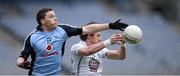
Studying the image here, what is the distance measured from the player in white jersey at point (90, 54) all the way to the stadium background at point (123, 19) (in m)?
4.16

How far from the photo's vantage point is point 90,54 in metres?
6.58

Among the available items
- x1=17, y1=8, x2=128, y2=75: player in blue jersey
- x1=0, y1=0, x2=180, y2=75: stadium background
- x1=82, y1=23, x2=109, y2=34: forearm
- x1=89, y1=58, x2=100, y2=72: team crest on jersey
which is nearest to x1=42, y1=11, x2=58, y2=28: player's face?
x1=17, y1=8, x2=128, y2=75: player in blue jersey

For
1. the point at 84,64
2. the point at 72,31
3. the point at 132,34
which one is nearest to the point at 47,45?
the point at 72,31

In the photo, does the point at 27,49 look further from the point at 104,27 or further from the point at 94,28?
the point at 104,27

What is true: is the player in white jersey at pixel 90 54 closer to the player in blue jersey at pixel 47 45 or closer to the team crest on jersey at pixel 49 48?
the player in blue jersey at pixel 47 45

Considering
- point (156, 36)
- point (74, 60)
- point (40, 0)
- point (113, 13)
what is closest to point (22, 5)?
point (40, 0)

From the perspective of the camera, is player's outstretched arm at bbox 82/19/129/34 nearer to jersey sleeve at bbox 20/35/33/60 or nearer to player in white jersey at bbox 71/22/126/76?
player in white jersey at bbox 71/22/126/76

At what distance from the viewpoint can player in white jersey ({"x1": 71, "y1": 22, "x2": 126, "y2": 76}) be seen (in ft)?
21.5

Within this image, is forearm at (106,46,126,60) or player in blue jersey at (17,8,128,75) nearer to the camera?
player in blue jersey at (17,8,128,75)

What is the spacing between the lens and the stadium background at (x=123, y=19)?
36.9ft

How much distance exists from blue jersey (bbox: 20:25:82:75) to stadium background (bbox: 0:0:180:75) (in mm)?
4715

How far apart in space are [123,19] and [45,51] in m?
4.94

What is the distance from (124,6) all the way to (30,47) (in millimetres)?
5134

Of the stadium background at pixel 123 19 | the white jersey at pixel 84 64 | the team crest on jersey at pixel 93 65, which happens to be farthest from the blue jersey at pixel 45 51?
the stadium background at pixel 123 19
